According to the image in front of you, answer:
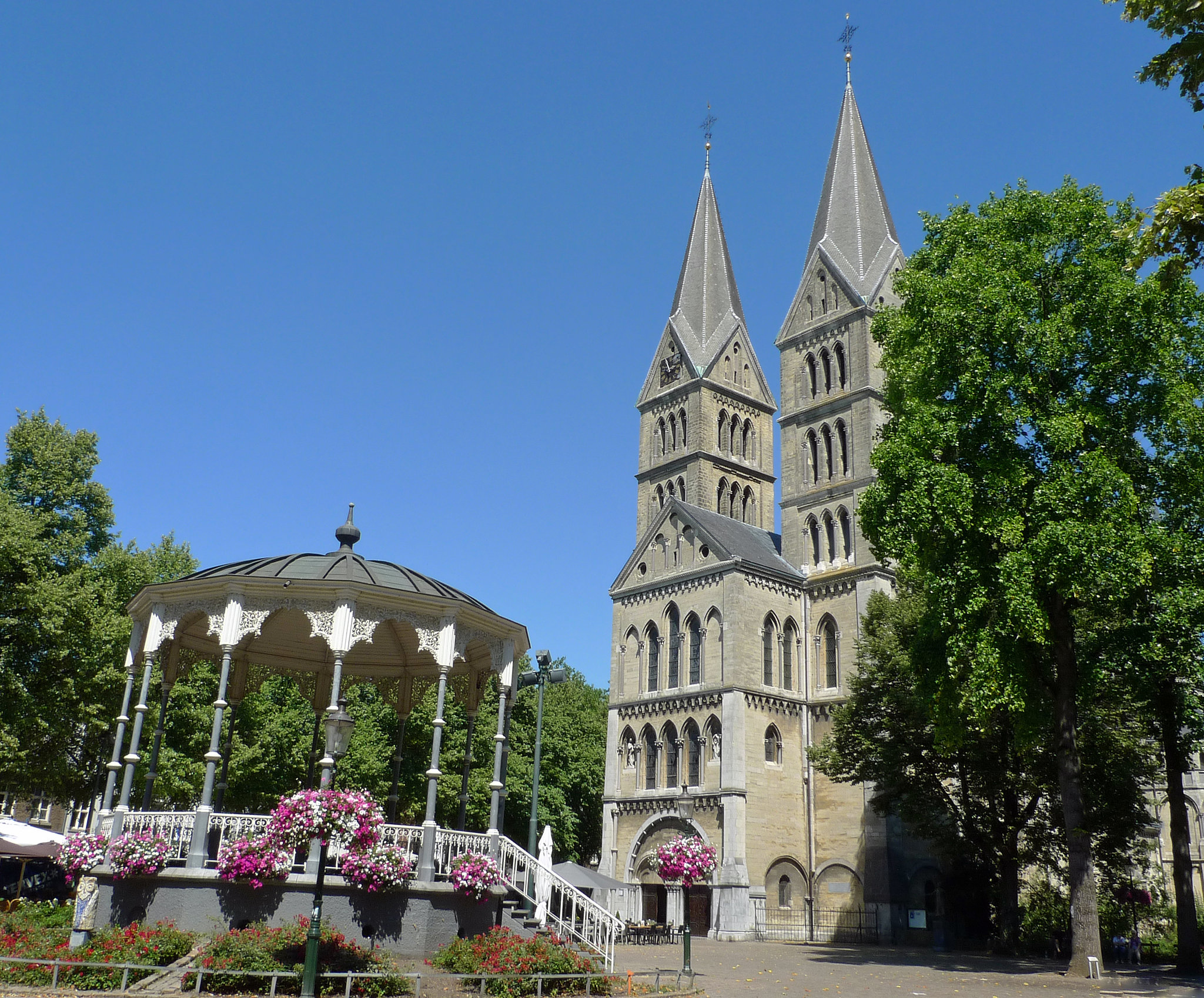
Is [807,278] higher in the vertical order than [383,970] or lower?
higher

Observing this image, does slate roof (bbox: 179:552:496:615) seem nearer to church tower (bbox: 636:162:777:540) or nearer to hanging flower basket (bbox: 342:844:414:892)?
hanging flower basket (bbox: 342:844:414:892)

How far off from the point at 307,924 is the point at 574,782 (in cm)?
4213

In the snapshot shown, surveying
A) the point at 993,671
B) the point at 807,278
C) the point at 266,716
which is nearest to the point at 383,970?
the point at 993,671

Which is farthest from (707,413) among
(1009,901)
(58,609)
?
(58,609)

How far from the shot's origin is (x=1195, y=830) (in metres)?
57.8

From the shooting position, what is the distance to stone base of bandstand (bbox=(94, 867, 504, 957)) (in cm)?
1551

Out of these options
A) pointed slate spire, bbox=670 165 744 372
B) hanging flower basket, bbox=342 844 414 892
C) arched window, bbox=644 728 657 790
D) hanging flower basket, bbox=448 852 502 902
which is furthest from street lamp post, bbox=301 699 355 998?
pointed slate spire, bbox=670 165 744 372

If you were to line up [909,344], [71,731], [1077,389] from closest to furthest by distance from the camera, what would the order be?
[1077,389] → [909,344] → [71,731]

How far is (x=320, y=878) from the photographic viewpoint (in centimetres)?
1253

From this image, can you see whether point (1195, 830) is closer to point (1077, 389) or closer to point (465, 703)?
point (1077, 389)

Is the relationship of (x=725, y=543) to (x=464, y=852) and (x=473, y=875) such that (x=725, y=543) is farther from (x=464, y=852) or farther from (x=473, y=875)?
(x=473, y=875)

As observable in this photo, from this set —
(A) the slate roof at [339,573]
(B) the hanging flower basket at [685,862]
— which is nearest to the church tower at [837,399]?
(B) the hanging flower basket at [685,862]

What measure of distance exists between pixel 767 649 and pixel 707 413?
62.0ft

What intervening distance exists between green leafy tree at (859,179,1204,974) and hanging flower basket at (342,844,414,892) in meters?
12.2
